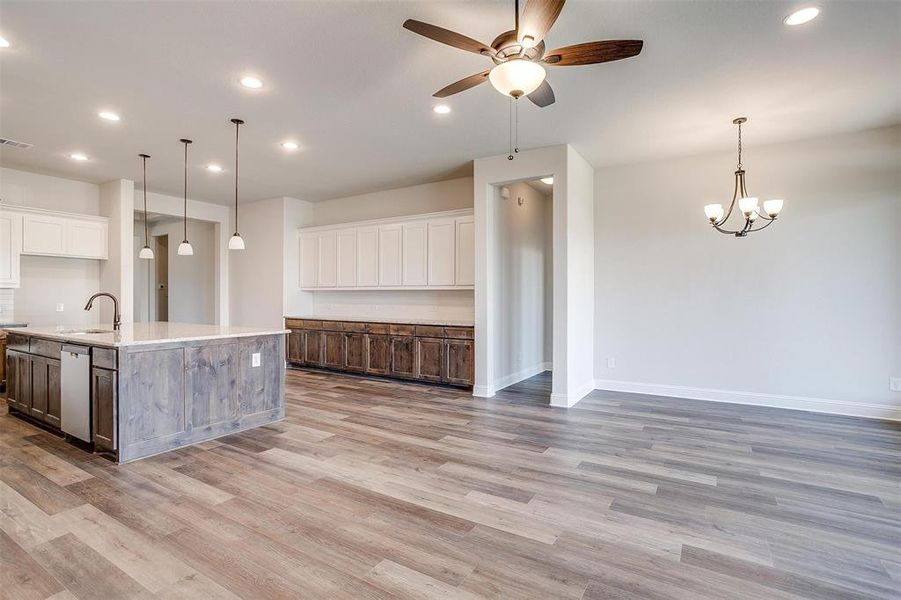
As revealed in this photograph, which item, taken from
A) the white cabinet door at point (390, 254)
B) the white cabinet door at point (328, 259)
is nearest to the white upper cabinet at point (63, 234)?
the white cabinet door at point (328, 259)

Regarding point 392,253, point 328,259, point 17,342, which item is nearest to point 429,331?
point 392,253

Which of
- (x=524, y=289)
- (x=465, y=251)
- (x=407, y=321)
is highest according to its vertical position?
(x=465, y=251)

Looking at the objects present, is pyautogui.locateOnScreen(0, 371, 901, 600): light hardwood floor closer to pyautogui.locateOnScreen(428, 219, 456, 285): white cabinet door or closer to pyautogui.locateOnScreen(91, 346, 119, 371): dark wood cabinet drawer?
pyautogui.locateOnScreen(91, 346, 119, 371): dark wood cabinet drawer

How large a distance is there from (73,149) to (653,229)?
262 inches

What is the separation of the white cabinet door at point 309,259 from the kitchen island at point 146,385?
128 inches

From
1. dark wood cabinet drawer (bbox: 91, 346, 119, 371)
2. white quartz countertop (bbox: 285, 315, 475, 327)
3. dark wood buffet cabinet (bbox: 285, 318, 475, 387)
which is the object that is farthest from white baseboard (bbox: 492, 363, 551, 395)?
dark wood cabinet drawer (bbox: 91, 346, 119, 371)

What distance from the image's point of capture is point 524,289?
6.53 meters

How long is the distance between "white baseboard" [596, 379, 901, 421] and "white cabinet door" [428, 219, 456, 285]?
2377mm

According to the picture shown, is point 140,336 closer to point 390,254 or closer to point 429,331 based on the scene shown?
point 429,331

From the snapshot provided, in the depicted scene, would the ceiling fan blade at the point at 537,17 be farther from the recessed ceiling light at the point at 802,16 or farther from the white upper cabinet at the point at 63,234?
the white upper cabinet at the point at 63,234

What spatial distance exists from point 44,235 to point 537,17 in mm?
6833

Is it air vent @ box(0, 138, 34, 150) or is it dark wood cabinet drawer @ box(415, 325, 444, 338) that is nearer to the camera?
air vent @ box(0, 138, 34, 150)

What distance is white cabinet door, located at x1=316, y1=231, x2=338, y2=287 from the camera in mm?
7258

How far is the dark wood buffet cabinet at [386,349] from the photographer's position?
224 inches
